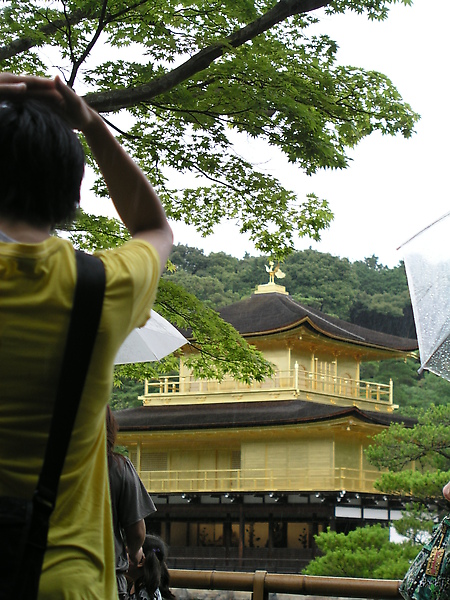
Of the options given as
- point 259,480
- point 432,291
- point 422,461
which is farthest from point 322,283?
point 432,291

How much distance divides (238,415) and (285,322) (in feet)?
9.20

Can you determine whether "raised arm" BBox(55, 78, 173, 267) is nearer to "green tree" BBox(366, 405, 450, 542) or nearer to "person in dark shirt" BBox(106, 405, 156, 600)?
"person in dark shirt" BBox(106, 405, 156, 600)

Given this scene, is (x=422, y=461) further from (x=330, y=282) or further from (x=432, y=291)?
(x=330, y=282)

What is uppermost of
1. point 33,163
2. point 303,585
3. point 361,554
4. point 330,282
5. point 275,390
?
point 330,282

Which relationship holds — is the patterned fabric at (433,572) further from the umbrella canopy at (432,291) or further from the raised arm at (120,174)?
the raised arm at (120,174)

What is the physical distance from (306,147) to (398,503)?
16.5 m

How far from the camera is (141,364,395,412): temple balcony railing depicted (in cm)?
2227

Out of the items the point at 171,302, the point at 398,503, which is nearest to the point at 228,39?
the point at 171,302

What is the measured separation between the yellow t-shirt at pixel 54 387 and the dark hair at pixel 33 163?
0.07m

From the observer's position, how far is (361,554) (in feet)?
50.3

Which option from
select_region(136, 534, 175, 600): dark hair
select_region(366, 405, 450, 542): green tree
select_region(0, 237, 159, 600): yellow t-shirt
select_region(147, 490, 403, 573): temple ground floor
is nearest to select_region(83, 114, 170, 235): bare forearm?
select_region(0, 237, 159, 600): yellow t-shirt

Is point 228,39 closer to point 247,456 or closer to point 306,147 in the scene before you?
point 306,147

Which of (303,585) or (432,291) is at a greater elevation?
(432,291)

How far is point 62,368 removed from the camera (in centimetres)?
100
